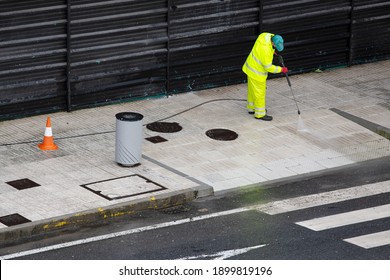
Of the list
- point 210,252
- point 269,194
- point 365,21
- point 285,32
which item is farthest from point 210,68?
point 210,252

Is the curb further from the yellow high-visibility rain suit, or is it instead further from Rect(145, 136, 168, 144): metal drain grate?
the yellow high-visibility rain suit

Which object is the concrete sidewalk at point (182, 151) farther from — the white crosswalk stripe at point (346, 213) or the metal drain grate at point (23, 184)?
the white crosswalk stripe at point (346, 213)

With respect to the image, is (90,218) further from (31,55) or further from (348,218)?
(31,55)

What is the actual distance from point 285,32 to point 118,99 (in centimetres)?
385

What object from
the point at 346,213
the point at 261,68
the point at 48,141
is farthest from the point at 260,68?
the point at 346,213

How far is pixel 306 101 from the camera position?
2231 cm

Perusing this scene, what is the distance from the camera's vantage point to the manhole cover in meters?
20.5

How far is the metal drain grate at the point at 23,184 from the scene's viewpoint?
17.5m

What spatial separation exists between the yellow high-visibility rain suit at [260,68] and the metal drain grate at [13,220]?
608 centimetres

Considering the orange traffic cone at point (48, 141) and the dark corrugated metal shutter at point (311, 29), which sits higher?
the dark corrugated metal shutter at point (311, 29)

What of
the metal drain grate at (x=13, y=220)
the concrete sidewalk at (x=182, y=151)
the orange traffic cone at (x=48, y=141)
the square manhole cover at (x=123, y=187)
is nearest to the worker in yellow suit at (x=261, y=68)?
the concrete sidewalk at (x=182, y=151)

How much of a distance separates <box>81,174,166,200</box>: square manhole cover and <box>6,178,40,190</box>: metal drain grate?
761 mm

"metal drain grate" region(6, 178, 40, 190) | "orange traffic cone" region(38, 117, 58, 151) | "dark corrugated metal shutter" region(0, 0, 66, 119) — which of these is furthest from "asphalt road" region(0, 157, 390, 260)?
"dark corrugated metal shutter" region(0, 0, 66, 119)

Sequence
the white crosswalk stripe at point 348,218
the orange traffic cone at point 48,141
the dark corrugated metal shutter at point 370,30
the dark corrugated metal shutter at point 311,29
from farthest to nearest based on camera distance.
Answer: the dark corrugated metal shutter at point 370,30, the dark corrugated metal shutter at point 311,29, the orange traffic cone at point 48,141, the white crosswalk stripe at point 348,218
